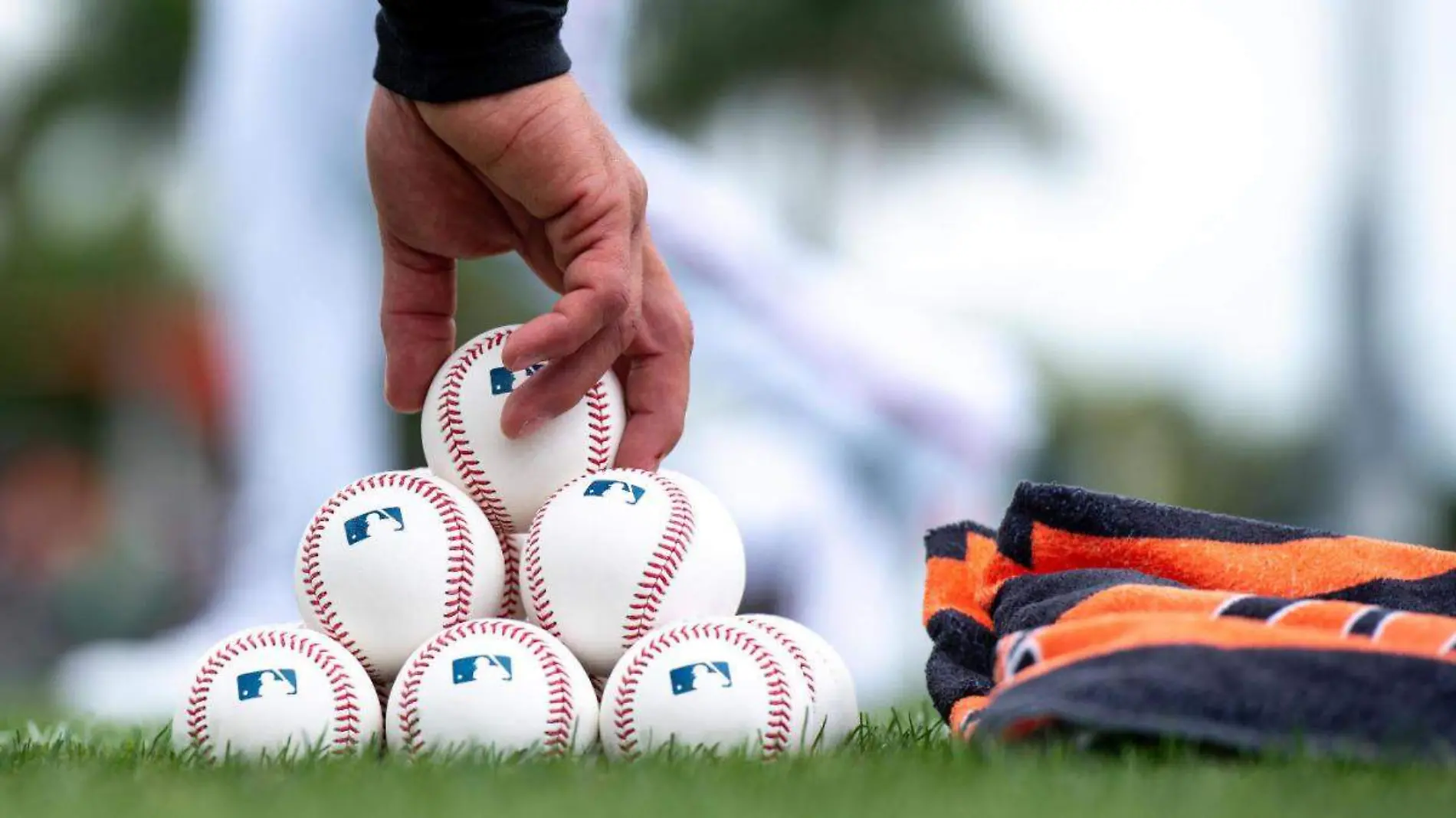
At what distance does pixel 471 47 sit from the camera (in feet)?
6.43

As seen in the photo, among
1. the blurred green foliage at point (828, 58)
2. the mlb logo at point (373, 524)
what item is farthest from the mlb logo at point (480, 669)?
the blurred green foliage at point (828, 58)

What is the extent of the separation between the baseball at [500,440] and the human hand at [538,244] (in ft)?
0.15

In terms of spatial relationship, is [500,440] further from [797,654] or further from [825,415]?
[825,415]

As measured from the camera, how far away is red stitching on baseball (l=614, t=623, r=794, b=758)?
1.83 m

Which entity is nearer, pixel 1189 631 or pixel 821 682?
pixel 1189 631

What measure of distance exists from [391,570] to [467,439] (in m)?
0.23

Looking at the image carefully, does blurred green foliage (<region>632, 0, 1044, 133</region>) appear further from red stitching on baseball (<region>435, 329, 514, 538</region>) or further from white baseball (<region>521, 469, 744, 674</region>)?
white baseball (<region>521, 469, 744, 674</region>)

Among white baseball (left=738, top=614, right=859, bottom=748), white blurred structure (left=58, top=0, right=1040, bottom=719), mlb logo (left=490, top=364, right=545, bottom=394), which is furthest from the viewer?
white blurred structure (left=58, top=0, right=1040, bottom=719)

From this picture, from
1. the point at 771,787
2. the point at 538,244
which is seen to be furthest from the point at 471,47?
the point at 771,787

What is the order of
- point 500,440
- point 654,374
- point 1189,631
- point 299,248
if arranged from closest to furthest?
point 1189,631
point 500,440
point 654,374
point 299,248

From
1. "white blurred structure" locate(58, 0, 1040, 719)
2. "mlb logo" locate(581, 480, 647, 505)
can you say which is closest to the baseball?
"mlb logo" locate(581, 480, 647, 505)

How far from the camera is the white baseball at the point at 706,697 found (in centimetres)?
181

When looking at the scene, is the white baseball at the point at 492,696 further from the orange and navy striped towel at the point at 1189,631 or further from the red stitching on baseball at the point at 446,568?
the orange and navy striped towel at the point at 1189,631

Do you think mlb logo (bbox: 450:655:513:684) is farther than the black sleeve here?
No
